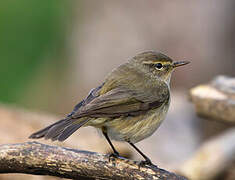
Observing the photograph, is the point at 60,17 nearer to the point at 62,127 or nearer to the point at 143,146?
the point at 143,146

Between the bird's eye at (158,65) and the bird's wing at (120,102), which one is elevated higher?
the bird's eye at (158,65)

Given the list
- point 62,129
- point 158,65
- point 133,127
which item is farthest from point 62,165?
point 158,65

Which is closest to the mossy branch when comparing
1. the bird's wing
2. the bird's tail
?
the bird's tail

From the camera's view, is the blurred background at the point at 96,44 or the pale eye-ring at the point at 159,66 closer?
the pale eye-ring at the point at 159,66

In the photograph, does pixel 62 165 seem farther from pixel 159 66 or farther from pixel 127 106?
pixel 159 66

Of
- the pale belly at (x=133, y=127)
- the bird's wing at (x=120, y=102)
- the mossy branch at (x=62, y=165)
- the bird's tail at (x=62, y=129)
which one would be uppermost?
the bird's wing at (x=120, y=102)

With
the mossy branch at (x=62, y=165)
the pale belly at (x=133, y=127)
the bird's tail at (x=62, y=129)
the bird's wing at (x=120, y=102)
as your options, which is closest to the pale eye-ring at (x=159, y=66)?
the bird's wing at (x=120, y=102)

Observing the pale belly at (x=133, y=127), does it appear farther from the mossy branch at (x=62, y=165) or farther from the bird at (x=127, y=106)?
the mossy branch at (x=62, y=165)

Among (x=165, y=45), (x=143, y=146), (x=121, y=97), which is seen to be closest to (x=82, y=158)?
(x=121, y=97)
